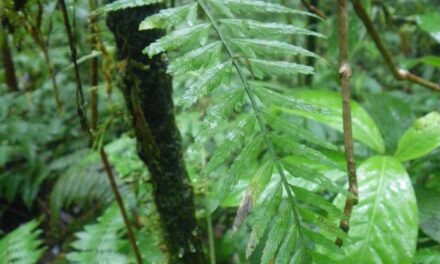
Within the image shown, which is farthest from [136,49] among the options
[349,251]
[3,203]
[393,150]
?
[3,203]

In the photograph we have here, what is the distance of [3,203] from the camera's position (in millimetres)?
2746

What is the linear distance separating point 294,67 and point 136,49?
1.51 feet

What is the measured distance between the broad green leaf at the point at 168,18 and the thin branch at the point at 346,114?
0.33m

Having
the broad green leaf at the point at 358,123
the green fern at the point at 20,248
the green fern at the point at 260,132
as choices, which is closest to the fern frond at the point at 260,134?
the green fern at the point at 260,132

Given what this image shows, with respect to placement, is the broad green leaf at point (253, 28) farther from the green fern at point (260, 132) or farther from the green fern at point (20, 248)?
the green fern at point (20, 248)

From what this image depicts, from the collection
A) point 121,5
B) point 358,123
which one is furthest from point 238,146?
point 358,123

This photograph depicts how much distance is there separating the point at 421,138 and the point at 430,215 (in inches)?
7.9

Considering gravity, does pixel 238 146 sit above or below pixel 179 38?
below

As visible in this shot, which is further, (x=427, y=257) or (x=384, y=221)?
(x=427, y=257)

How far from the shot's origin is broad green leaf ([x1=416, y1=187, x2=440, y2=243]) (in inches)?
40.9

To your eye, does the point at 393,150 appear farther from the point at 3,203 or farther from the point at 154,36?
the point at 3,203

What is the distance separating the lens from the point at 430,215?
1.05 m

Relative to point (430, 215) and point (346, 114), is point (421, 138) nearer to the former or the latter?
point (430, 215)

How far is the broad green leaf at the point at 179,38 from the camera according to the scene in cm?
61
